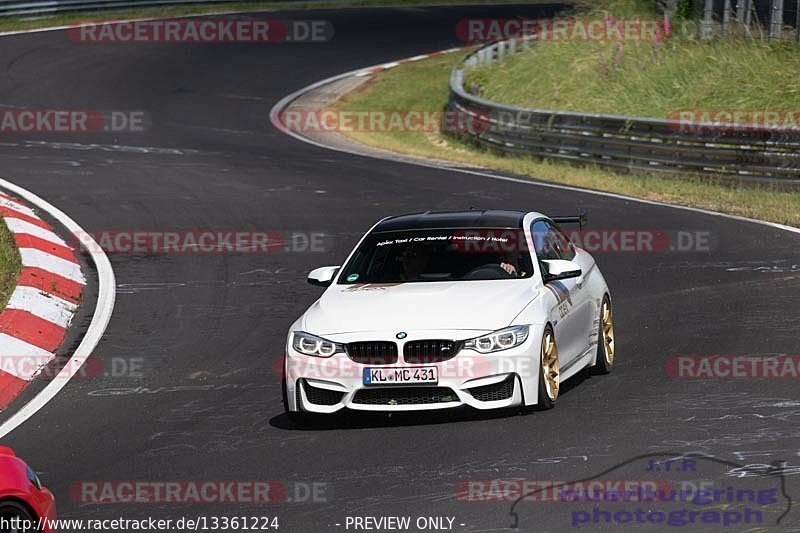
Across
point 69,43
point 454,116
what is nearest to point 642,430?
point 454,116

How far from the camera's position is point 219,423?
9.60 metres

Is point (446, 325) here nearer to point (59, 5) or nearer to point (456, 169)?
point (456, 169)

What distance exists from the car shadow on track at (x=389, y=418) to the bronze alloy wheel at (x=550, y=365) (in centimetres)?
16

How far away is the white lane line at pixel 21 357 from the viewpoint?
37.1 feet

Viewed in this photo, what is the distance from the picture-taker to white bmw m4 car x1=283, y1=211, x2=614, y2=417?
30.6 feet

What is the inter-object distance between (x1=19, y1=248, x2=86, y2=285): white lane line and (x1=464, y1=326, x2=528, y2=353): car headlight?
641 cm

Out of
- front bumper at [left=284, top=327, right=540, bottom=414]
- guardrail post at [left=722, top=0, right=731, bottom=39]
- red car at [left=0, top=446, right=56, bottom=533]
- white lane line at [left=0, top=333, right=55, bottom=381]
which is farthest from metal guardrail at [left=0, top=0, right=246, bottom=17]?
red car at [left=0, top=446, right=56, bottom=533]

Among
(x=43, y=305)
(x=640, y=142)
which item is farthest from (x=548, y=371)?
(x=640, y=142)

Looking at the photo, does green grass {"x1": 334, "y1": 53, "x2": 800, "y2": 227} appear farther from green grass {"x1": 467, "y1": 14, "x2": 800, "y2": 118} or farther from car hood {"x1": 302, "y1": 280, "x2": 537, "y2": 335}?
car hood {"x1": 302, "y1": 280, "x2": 537, "y2": 335}

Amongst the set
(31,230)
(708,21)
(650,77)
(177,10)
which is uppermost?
(31,230)

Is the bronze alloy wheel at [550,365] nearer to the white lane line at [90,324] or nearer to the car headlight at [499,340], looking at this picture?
the car headlight at [499,340]

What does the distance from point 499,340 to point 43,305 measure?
5.55 metres

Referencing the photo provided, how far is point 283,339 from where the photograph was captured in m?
12.3

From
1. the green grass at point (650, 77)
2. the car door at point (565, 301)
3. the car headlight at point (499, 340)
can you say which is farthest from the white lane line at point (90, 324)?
the green grass at point (650, 77)
